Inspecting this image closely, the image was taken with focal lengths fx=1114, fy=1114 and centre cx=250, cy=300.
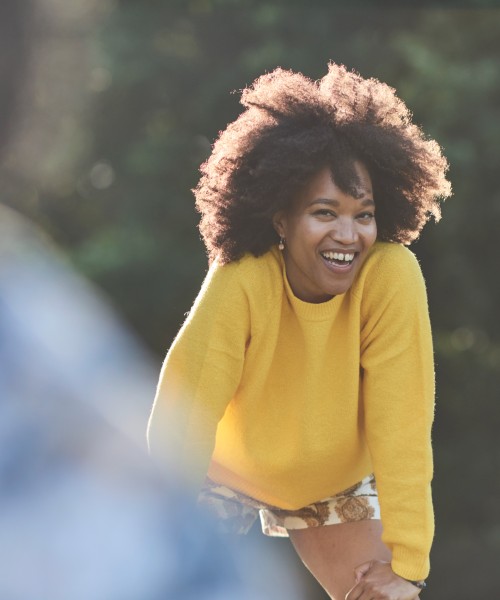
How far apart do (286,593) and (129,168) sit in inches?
108

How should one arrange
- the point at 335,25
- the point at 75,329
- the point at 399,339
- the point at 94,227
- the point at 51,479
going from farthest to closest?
the point at 94,227 → the point at 335,25 → the point at 75,329 → the point at 51,479 → the point at 399,339

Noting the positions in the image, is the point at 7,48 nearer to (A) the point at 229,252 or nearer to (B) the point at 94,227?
(B) the point at 94,227

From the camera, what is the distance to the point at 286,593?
6.48 meters

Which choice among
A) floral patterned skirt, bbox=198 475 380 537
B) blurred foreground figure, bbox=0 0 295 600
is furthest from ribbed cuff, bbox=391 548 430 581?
blurred foreground figure, bbox=0 0 295 600

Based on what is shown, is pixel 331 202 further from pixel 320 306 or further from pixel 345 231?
pixel 320 306

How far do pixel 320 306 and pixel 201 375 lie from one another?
1.07ft

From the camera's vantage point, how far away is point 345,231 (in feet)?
8.12

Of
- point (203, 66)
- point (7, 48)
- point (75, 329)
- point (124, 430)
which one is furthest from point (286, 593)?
point (7, 48)

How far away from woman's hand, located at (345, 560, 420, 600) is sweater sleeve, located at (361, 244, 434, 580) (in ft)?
0.09

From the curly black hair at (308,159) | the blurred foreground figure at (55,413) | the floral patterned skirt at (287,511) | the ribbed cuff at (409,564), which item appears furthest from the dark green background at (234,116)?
the ribbed cuff at (409,564)

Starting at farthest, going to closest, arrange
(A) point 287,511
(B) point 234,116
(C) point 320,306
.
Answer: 1. (B) point 234,116
2. (A) point 287,511
3. (C) point 320,306

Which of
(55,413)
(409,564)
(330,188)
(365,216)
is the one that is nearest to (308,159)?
(330,188)

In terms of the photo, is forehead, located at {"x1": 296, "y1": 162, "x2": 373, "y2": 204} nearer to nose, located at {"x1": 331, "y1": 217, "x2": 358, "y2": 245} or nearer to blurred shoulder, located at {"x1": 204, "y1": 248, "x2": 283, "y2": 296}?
nose, located at {"x1": 331, "y1": 217, "x2": 358, "y2": 245}

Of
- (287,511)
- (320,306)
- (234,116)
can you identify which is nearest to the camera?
(320,306)
